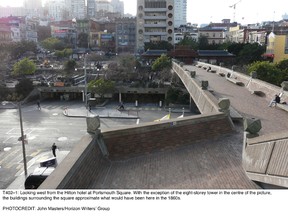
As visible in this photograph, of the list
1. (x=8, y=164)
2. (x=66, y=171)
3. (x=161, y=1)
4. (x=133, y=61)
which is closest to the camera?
(x=66, y=171)

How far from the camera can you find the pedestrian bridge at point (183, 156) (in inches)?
338

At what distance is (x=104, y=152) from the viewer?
37.6 ft

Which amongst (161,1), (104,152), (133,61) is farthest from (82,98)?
(161,1)

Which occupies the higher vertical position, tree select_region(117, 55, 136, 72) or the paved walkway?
tree select_region(117, 55, 136, 72)

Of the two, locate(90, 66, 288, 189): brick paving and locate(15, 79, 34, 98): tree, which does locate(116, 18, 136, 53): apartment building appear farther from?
locate(90, 66, 288, 189): brick paving

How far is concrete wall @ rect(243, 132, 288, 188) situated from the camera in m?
7.77

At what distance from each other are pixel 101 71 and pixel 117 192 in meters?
56.0

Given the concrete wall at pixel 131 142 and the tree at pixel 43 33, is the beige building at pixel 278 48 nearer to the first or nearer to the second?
the concrete wall at pixel 131 142

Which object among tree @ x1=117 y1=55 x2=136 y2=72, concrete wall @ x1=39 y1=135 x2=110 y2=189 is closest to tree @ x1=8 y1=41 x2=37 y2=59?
tree @ x1=117 y1=55 x2=136 y2=72

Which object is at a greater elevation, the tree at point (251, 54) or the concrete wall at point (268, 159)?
the tree at point (251, 54)

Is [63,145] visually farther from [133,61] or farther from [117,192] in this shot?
[133,61]

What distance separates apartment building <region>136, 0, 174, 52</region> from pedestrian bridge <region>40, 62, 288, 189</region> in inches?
3213

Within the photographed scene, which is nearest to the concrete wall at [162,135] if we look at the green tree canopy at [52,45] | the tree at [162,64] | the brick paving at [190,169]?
the brick paving at [190,169]

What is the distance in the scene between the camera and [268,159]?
8.45 metres
